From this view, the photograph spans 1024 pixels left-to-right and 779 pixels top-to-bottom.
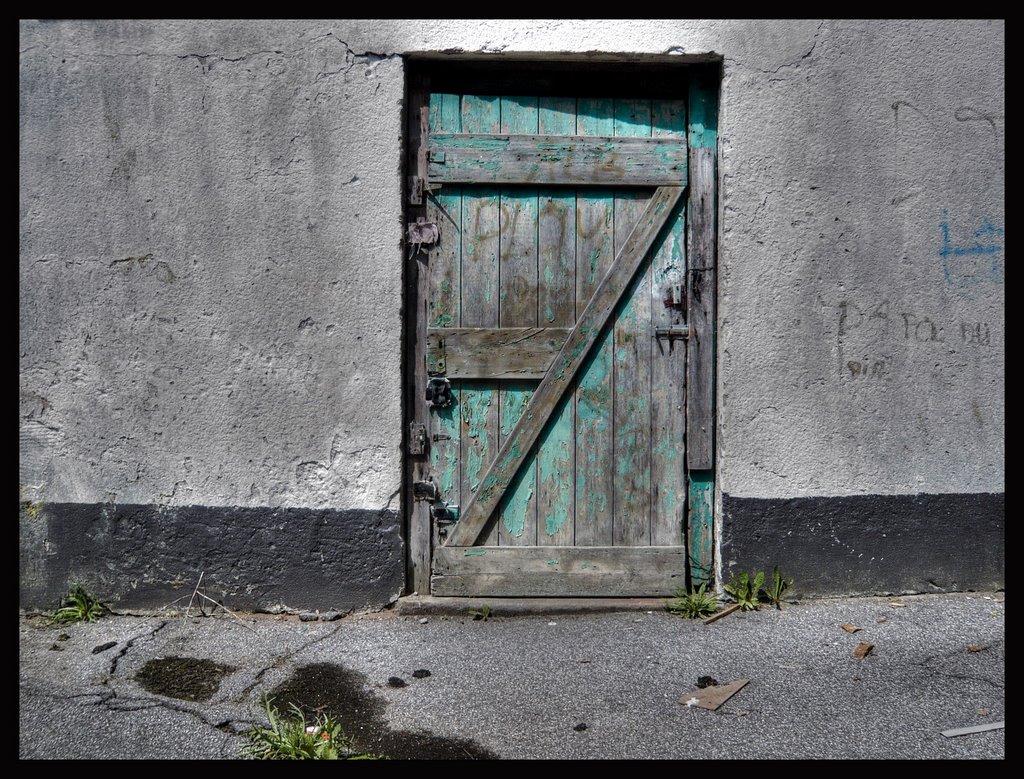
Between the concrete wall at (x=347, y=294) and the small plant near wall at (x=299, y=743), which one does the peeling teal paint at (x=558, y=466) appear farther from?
the small plant near wall at (x=299, y=743)

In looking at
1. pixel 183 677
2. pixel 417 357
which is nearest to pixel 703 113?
pixel 417 357

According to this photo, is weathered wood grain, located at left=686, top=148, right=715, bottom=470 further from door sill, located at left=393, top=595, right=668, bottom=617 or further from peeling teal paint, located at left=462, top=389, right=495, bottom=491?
peeling teal paint, located at left=462, top=389, right=495, bottom=491

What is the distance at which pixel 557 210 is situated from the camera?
3.71 meters

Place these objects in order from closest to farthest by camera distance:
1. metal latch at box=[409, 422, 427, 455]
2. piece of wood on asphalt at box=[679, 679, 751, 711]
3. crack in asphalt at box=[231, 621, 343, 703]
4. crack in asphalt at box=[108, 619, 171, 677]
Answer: piece of wood on asphalt at box=[679, 679, 751, 711] < crack in asphalt at box=[231, 621, 343, 703] < crack in asphalt at box=[108, 619, 171, 677] < metal latch at box=[409, 422, 427, 455]

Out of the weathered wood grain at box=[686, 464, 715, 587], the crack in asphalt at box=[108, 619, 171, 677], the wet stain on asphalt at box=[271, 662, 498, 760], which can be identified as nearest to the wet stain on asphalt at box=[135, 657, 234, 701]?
the crack in asphalt at box=[108, 619, 171, 677]

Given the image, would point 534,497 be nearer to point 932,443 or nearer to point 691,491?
point 691,491

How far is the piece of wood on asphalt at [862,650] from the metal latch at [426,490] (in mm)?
1953

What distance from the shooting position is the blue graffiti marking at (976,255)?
365 centimetres

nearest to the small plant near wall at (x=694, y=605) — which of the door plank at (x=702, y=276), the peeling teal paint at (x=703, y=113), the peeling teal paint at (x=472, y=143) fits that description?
the door plank at (x=702, y=276)

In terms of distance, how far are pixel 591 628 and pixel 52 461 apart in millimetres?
2652

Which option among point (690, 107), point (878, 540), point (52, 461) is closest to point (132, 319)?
point (52, 461)

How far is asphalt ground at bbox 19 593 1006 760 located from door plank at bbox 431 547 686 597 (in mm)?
107

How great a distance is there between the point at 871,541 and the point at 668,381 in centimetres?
121

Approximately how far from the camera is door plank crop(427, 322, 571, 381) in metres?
3.69
